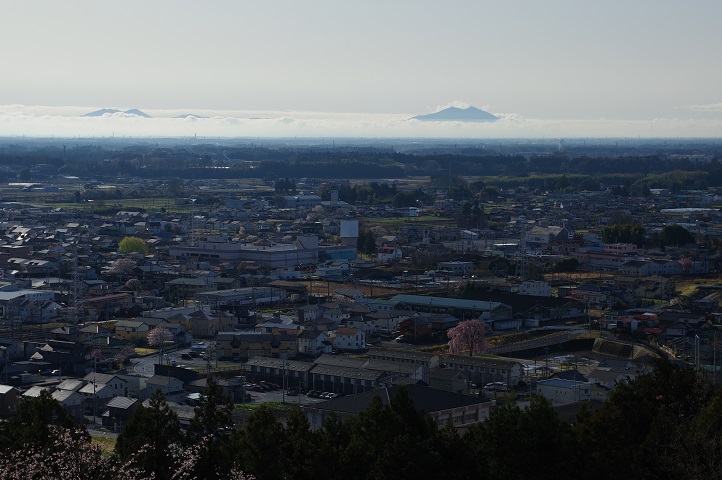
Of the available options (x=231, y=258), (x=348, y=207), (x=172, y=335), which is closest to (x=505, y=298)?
(x=172, y=335)

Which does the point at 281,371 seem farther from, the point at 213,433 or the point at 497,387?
the point at 213,433

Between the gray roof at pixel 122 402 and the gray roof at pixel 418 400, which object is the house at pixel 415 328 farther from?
the gray roof at pixel 122 402

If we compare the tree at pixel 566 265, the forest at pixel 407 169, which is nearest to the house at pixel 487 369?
the tree at pixel 566 265

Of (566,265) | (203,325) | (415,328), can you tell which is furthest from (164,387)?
(566,265)

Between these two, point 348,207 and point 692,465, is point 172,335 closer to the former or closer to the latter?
point 692,465

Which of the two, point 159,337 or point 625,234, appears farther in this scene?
point 625,234

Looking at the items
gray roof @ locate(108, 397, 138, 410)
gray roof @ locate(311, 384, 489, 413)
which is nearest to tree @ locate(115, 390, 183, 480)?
gray roof @ locate(311, 384, 489, 413)
